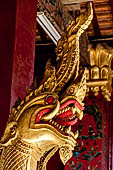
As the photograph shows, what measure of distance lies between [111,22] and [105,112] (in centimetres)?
98

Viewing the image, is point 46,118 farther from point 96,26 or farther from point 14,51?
point 96,26

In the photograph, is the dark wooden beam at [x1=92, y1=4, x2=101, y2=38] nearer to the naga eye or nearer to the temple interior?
the temple interior

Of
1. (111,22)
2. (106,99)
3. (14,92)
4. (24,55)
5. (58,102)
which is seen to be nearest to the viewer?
(58,102)

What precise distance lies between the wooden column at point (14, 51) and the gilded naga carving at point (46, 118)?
1.50 ft

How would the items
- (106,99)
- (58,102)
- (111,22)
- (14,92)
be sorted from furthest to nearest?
(106,99) → (111,22) → (14,92) → (58,102)

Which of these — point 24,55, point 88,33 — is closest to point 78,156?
point 88,33

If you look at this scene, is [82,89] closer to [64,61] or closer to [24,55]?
[64,61]

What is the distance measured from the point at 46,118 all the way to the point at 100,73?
13.0 ft

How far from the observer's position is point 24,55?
111 inches

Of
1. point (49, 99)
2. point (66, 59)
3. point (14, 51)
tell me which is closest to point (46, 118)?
point (49, 99)

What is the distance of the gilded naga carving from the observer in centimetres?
199

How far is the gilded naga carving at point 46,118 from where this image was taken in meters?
→ 1.99

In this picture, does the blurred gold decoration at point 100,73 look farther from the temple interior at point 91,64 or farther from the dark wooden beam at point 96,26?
the dark wooden beam at point 96,26

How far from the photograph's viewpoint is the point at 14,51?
271 cm
